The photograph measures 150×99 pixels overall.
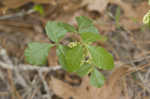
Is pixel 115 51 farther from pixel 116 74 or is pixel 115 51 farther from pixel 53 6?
pixel 53 6

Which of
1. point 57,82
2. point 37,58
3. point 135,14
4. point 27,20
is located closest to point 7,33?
point 27,20

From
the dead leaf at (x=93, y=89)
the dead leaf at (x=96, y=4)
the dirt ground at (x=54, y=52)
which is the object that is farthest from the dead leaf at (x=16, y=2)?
the dead leaf at (x=93, y=89)

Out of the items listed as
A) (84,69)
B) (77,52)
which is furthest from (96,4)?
(77,52)

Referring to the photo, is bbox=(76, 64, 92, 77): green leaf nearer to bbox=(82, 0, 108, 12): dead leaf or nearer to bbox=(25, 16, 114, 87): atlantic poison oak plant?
bbox=(25, 16, 114, 87): atlantic poison oak plant

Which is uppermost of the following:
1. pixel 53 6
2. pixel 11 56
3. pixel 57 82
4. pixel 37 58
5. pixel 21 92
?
pixel 53 6

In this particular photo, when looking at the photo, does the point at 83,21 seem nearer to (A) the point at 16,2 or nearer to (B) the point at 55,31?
(B) the point at 55,31

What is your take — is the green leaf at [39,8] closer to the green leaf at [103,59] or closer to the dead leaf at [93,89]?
the dead leaf at [93,89]
